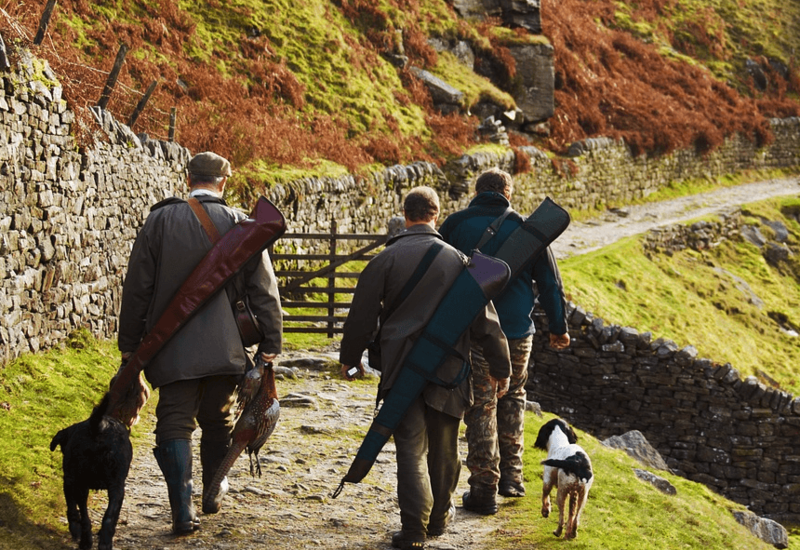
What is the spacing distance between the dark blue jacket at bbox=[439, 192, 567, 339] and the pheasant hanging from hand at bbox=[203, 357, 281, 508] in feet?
6.00

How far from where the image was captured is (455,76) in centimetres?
2744

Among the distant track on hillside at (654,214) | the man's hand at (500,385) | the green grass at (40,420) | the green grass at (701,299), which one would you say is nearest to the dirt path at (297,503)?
the green grass at (40,420)

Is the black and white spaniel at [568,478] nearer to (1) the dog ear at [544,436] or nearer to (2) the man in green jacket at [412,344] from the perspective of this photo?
(1) the dog ear at [544,436]

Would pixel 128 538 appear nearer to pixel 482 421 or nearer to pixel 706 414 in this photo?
pixel 482 421

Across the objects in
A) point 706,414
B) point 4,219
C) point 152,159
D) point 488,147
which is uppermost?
point 488,147

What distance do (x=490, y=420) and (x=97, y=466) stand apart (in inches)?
104

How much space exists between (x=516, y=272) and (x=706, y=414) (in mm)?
10020

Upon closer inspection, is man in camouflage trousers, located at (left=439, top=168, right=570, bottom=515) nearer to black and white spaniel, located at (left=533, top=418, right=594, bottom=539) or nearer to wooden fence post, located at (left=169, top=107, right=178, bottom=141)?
black and white spaniel, located at (left=533, top=418, right=594, bottom=539)

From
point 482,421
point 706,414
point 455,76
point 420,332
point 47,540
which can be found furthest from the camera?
point 455,76

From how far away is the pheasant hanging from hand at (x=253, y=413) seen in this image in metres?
5.35

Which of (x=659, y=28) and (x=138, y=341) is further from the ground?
(x=659, y=28)

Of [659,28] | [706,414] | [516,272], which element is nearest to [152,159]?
[516,272]

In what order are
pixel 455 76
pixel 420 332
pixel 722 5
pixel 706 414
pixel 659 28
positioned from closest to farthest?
1. pixel 420 332
2. pixel 706 414
3. pixel 455 76
4. pixel 659 28
5. pixel 722 5

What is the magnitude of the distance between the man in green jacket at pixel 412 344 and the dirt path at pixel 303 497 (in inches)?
17.9
